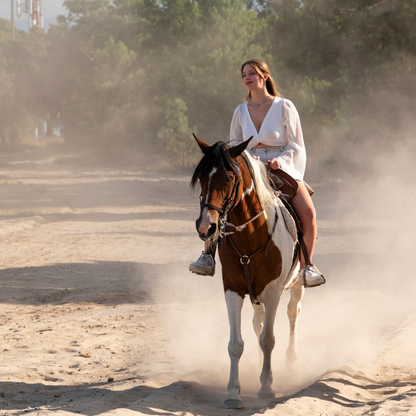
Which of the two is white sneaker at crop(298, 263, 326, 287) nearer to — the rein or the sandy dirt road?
the rein

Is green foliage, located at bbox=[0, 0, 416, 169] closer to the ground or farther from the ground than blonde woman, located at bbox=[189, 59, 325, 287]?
farther from the ground

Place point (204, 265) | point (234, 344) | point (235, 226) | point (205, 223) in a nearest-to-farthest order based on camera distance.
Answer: point (205, 223), point (235, 226), point (234, 344), point (204, 265)

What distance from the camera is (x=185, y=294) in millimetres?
8664

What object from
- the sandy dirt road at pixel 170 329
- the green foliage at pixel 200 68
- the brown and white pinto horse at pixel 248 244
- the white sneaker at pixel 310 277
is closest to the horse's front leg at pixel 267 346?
the brown and white pinto horse at pixel 248 244

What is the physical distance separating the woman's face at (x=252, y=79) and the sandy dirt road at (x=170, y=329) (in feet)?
9.00

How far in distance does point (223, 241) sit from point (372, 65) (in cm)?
Answer: 1605

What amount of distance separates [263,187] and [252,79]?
115 centimetres

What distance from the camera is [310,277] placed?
479 centimetres

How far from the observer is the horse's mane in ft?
13.5

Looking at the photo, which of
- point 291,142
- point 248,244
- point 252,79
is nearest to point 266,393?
point 248,244

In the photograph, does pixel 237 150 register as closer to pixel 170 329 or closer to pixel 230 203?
pixel 230 203

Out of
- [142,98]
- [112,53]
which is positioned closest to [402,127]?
[142,98]

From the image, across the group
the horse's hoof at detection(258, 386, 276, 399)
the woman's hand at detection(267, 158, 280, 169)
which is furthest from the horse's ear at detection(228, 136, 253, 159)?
the horse's hoof at detection(258, 386, 276, 399)

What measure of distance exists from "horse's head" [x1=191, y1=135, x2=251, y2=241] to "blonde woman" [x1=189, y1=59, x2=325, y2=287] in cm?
91
